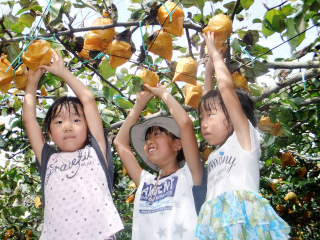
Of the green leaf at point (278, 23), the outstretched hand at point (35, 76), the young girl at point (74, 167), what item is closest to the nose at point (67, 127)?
the young girl at point (74, 167)

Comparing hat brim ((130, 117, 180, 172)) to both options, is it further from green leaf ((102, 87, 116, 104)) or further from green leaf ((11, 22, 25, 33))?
green leaf ((11, 22, 25, 33))

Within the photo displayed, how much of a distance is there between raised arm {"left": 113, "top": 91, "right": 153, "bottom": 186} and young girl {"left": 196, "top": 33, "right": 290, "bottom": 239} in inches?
13.6

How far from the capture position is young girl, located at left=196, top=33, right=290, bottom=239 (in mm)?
1276

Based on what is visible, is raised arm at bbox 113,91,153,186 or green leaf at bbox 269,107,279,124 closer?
raised arm at bbox 113,91,153,186

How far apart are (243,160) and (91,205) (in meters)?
0.57

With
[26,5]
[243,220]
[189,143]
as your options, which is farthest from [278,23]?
[26,5]

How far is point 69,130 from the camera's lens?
1.56 m

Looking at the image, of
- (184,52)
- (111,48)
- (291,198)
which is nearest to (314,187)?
(291,198)

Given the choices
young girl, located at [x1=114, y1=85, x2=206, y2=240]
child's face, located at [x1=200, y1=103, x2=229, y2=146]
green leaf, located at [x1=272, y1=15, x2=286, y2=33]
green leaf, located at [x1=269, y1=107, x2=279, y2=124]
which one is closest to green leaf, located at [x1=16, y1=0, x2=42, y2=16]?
young girl, located at [x1=114, y1=85, x2=206, y2=240]

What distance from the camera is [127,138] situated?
1848 millimetres

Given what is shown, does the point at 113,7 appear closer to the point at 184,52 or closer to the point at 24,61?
the point at 24,61

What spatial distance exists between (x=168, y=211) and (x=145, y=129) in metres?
0.45

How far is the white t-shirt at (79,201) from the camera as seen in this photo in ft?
4.63

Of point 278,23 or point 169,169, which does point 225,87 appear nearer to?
point 278,23
